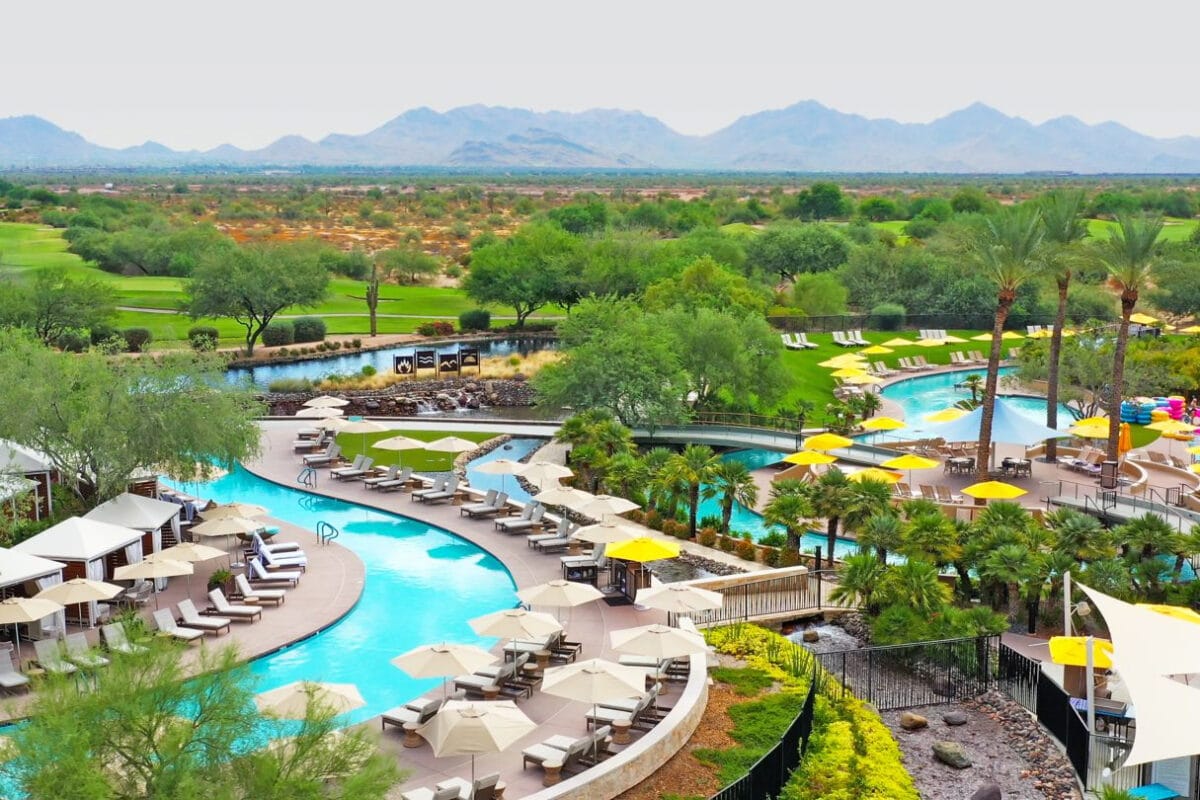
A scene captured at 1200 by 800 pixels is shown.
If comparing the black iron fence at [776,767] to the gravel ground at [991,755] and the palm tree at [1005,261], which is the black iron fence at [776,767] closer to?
the gravel ground at [991,755]

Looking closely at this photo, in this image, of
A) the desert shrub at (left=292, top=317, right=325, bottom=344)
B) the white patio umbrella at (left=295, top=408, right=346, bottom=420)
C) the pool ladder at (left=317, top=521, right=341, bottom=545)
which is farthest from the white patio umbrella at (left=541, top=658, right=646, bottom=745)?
the desert shrub at (left=292, top=317, right=325, bottom=344)

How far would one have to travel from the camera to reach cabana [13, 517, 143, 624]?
80.2ft

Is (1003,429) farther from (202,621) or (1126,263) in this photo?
(202,621)

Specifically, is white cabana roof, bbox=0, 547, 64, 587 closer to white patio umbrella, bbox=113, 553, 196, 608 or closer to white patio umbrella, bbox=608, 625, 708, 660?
white patio umbrella, bbox=113, 553, 196, 608

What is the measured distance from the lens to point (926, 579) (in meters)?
24.8

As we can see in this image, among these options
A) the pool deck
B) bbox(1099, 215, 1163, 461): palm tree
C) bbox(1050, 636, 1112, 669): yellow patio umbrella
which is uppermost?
bbox(1099, 215, 1163, 461): palm tree

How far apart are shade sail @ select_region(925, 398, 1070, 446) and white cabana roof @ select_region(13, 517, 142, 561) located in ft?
83.7

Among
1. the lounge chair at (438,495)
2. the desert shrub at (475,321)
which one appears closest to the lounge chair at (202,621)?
the lounge chair at (438,495)

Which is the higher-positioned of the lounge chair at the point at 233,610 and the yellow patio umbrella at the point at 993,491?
the yellow patio umbrella at the point at 993,491

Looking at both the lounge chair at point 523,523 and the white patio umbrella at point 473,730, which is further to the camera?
the lounge chair at point 523,523

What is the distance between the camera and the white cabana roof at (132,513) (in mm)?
27312

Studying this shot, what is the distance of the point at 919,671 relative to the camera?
23.5m

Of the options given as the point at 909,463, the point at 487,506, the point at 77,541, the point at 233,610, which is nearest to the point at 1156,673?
the point at 233,610

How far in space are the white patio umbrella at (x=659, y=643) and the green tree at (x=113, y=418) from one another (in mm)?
13901
